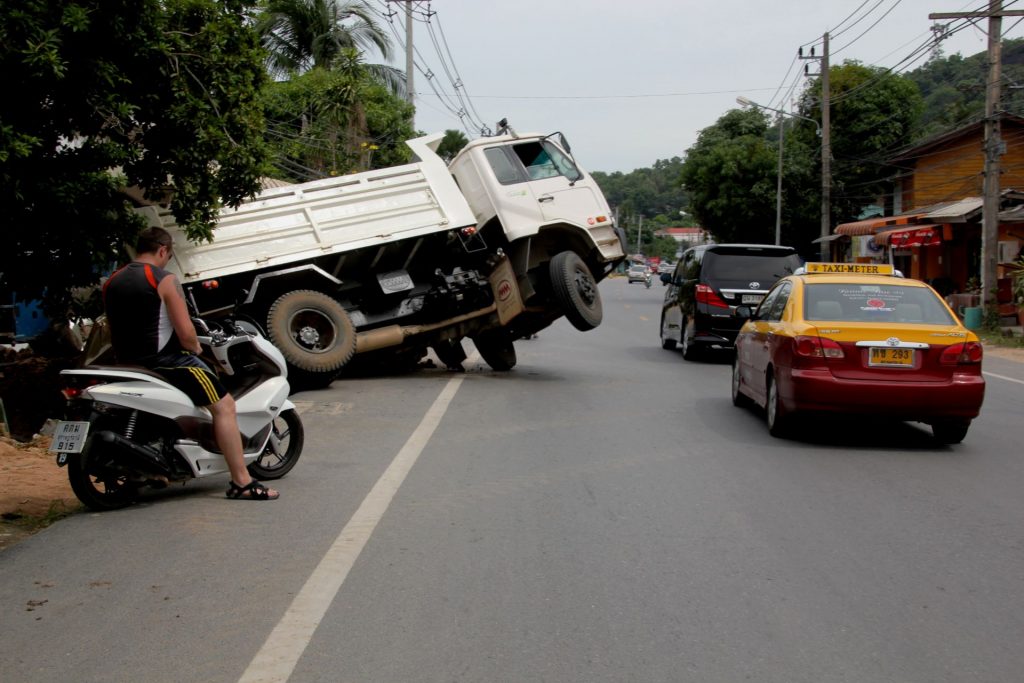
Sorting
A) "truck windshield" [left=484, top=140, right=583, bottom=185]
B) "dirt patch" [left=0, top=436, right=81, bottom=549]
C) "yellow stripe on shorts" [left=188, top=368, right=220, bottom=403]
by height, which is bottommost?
"dirt patch" [left=0, top=436, right=81, bottom=549]

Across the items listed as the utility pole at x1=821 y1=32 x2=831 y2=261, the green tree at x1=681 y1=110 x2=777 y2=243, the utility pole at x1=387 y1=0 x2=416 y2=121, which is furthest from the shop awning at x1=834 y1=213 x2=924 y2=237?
the utility pole at x1=387 y1=0 x2=416 y2=121

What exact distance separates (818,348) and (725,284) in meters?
7.77

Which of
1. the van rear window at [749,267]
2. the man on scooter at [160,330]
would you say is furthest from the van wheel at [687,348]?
the man on scooter at [160,330]

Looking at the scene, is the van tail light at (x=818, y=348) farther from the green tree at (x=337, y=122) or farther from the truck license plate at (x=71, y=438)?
the green tree at (x=337, y=122)

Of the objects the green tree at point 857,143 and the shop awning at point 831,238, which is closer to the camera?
the shop awning at point 831,238

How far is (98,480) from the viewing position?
714cm

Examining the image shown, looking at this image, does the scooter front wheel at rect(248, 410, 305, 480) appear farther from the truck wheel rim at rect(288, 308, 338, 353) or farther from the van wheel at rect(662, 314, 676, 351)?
the van wheel at rect(662, 314, 676, 351)

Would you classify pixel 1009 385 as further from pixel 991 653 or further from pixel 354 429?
pixel 991 653

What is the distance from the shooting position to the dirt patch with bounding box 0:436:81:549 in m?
7.06

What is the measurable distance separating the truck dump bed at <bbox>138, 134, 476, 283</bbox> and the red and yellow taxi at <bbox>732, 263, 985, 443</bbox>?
5466mm

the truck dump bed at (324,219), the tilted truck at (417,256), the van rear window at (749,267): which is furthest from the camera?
the van rear window at (749,267)

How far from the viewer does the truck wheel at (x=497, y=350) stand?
619 inches

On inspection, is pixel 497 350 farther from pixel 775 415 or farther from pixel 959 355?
pixel 959 355

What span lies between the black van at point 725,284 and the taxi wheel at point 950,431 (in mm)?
6972
